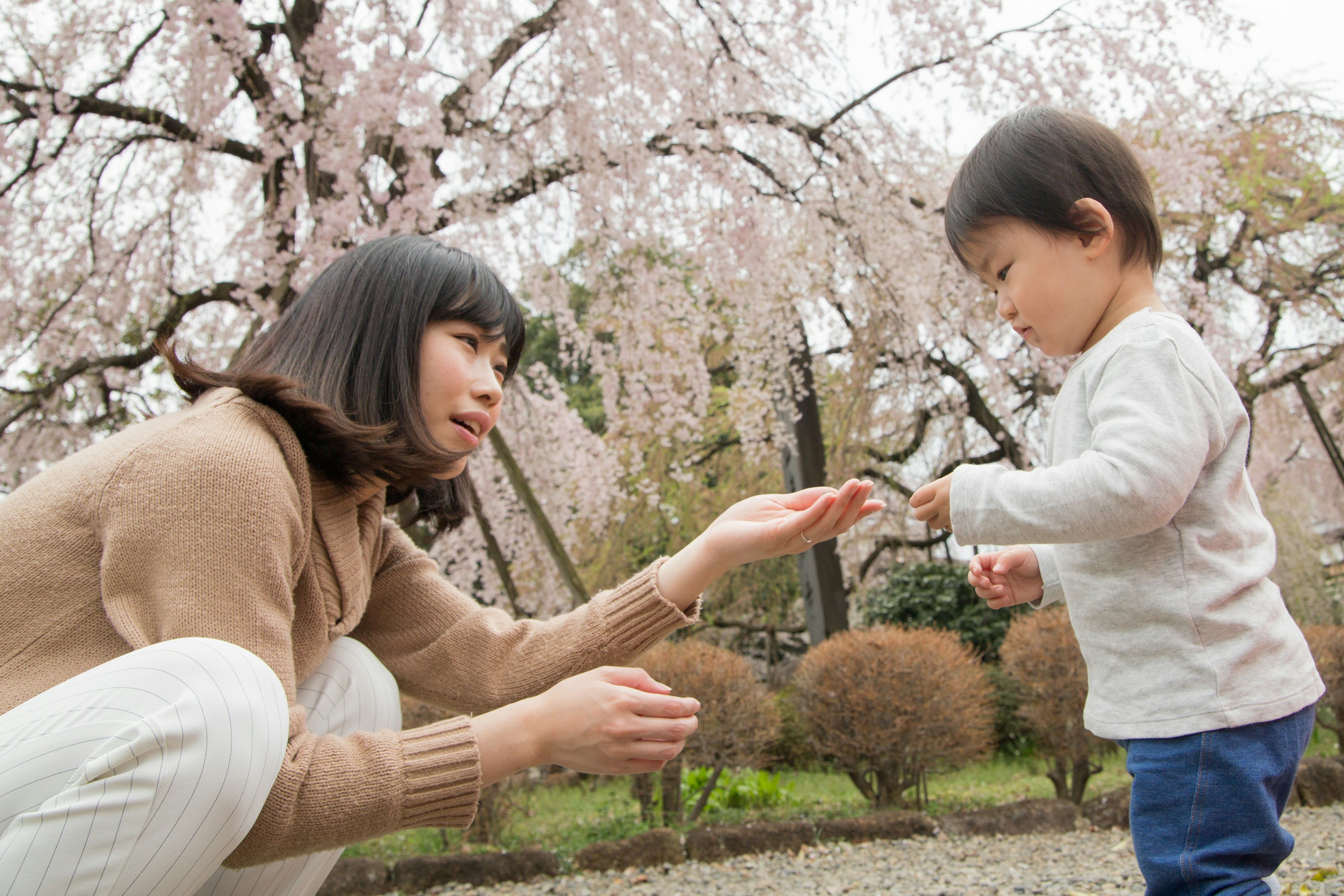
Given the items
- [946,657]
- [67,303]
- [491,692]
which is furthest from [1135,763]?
[67,303]

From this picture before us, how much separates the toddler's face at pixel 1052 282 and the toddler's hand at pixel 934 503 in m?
0.29

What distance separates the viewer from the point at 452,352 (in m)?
1.41

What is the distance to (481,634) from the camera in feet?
4.97

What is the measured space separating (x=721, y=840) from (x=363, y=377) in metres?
2.57

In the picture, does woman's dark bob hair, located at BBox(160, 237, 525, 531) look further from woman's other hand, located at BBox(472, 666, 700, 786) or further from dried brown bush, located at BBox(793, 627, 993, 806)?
dried brown bush, located at BBox(793, 627, 993, 806)

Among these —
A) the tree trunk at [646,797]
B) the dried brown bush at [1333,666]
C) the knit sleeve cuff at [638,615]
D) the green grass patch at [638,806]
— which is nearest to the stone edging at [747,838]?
the green grass patch at [638,806]

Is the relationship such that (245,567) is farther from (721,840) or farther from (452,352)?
(721,840)

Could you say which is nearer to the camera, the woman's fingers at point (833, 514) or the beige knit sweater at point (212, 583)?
the beige knit sweater at point (212, 583)

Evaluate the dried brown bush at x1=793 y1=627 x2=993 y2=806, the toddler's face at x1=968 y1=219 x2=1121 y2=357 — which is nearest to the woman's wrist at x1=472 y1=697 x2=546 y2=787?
the toddler's face at x1=968 y1=219 x2=1121 y2=357

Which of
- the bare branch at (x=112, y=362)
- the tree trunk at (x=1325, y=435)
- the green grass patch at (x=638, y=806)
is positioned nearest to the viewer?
the green grass patch at (x=638, y=806)

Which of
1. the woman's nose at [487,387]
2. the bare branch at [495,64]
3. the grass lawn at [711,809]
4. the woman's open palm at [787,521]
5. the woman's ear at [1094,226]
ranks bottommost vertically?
the grass lawn at [711,809]

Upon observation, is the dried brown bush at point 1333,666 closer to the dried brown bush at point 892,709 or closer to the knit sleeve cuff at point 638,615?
the dried brown bush at point 892,709

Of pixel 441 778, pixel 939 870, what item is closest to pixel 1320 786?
pixel 939 870

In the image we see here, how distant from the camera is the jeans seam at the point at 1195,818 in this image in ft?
3.59
